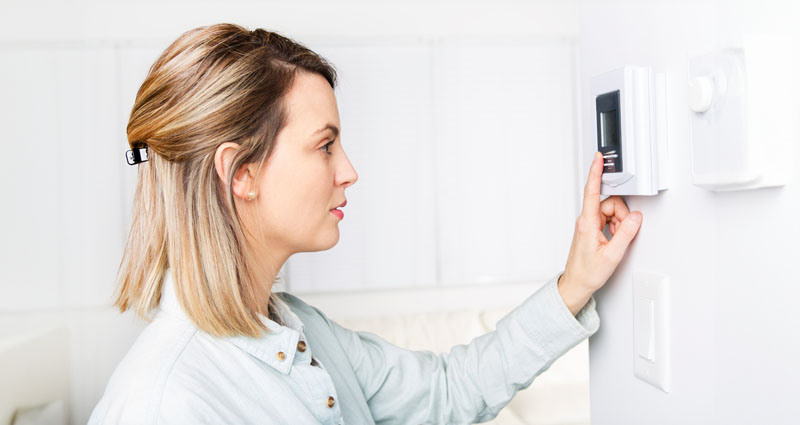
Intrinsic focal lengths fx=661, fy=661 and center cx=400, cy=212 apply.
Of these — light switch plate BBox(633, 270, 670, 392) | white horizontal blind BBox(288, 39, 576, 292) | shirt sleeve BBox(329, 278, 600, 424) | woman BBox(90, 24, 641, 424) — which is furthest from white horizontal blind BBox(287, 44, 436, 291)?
light switch plate BBox(633, 270, 670, 392)

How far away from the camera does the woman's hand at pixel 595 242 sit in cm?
89

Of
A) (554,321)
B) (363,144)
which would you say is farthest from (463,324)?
(554,321)

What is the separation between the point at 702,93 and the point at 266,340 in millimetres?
646

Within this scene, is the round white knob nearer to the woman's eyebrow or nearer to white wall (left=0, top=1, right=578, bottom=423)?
the woman's eyebrow

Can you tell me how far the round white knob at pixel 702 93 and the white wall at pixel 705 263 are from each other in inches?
1.7

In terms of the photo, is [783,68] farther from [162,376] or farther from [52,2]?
[52,2]

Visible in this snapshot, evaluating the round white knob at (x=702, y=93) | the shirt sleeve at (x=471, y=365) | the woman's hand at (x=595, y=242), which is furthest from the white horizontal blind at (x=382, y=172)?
the round white knob at (x=702, y=93)

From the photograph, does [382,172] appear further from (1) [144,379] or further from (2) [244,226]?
(1) [144,379]

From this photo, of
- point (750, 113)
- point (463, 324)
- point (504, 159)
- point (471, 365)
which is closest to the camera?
point (750, 113)

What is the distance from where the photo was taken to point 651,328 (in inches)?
32.8

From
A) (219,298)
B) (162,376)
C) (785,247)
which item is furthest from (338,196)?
(785,247)

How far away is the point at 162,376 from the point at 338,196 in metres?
0.38

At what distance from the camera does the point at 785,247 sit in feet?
1.92

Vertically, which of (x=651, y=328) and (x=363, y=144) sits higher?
(x=363, y=144)
